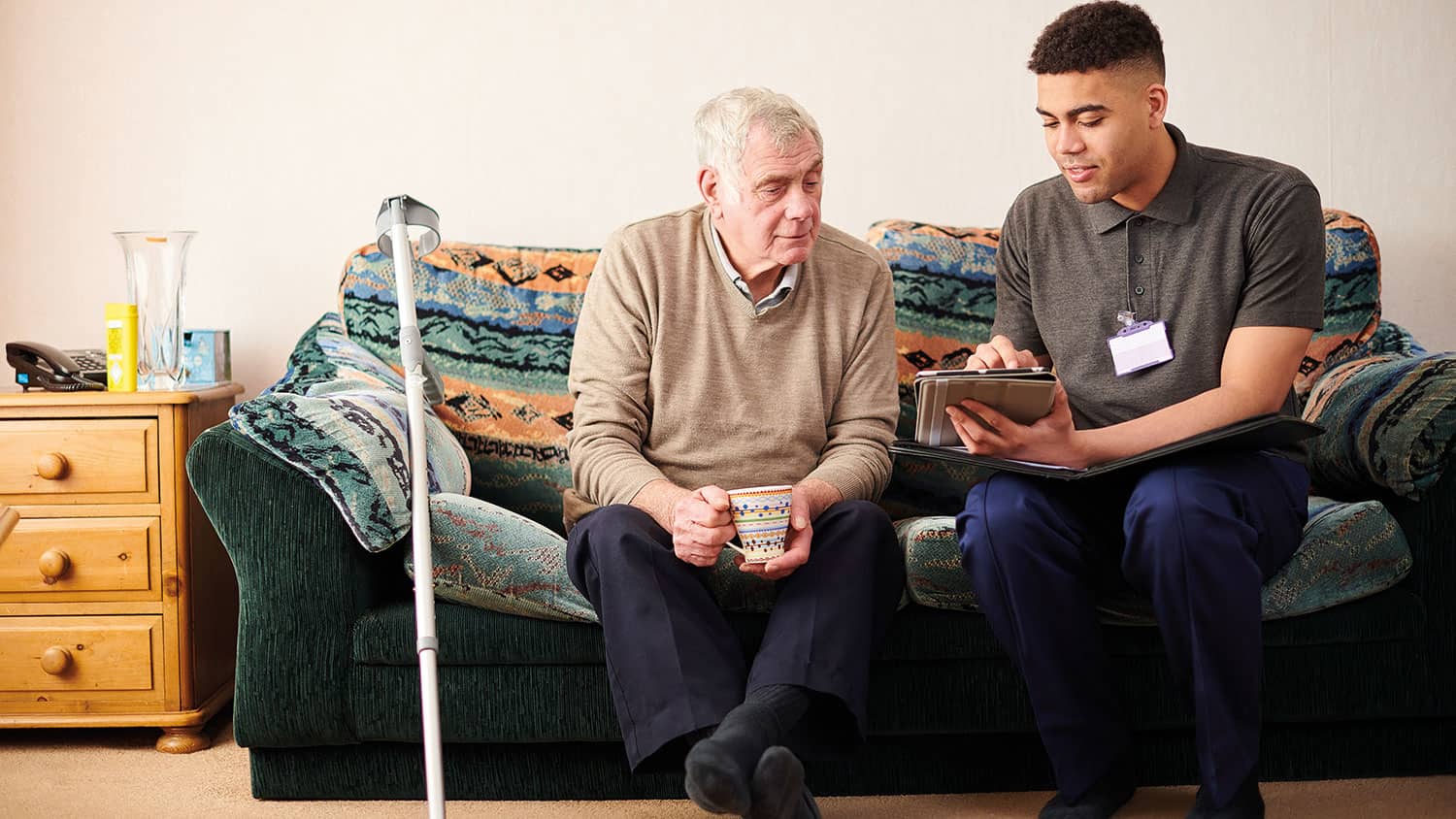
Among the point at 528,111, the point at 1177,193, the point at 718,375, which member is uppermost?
the point at 528,111

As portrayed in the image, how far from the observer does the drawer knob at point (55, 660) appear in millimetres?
2211

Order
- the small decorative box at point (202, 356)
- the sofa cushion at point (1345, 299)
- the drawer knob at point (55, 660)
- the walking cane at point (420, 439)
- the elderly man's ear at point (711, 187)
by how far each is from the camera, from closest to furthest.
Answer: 1. the walking cane at point (420, 439)
2. the elderly man's ear at point (711, 187)
3. the drawer knob at point (55, 660)
4. the sofa cushion at point (1345, 299)
5. the small decorative box at point (202, 356)

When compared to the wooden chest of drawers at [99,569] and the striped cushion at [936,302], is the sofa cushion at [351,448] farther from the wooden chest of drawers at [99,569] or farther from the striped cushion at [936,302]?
the striped cushion at [936,302]

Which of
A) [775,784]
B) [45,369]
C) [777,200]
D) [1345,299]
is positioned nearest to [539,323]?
[777,200]

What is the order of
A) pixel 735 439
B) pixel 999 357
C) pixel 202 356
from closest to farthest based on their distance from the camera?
pixel 999 357 < pixel 735 439 < pixel 202 356

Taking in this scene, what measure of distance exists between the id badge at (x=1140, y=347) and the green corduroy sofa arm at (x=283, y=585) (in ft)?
3.89

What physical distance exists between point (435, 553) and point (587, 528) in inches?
11.0

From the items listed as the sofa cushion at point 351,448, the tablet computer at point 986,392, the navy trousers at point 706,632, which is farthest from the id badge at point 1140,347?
the sofa cushion at point 351,448

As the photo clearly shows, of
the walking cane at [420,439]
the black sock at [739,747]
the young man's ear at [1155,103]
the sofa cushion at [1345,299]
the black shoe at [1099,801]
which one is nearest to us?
the black sock at [739,747]

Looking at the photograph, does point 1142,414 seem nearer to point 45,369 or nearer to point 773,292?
point 773,292

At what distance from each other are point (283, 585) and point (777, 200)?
937 millimetres

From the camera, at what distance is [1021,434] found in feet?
5.63

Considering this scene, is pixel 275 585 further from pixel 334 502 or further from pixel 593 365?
pixel 593 365

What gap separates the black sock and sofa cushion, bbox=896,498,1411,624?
0.36 m
